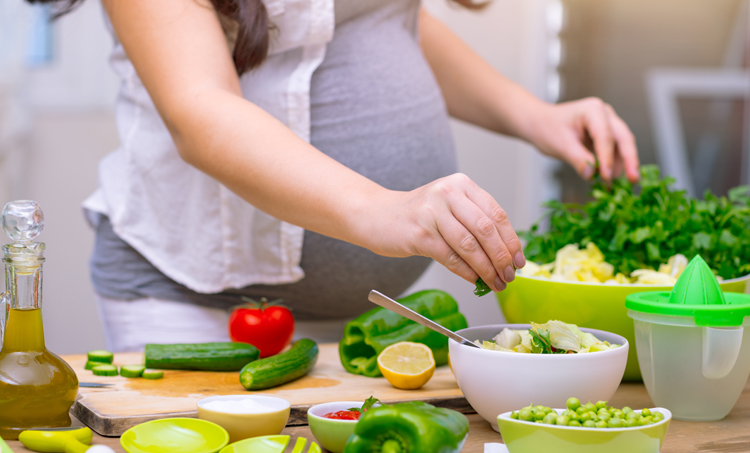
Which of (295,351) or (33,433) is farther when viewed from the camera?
(295,351)

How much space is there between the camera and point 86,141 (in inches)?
94.2

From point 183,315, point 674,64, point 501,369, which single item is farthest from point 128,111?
point 674,64

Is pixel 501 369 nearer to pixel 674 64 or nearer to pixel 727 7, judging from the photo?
pixel 674 64

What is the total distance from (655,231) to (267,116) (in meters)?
0.61

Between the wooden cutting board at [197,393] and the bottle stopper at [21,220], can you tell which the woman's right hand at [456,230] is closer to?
the wooden cutting board at [197,393]

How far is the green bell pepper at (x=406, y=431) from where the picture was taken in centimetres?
56

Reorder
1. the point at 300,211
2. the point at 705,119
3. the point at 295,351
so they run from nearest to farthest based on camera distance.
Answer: the point at 300,211 → the point at 295,351 → the point at 705,119

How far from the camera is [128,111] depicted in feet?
4.00

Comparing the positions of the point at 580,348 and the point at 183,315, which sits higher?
the point at 580,348

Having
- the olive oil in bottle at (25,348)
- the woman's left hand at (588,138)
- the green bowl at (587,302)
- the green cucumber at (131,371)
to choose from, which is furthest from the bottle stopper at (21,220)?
the woman's left hand at (588,138)

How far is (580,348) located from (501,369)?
0.36 ft

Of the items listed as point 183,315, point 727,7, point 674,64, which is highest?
point 727,7

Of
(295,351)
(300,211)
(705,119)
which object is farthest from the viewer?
(705,119)

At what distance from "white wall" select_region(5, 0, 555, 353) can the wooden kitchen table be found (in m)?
1.70
